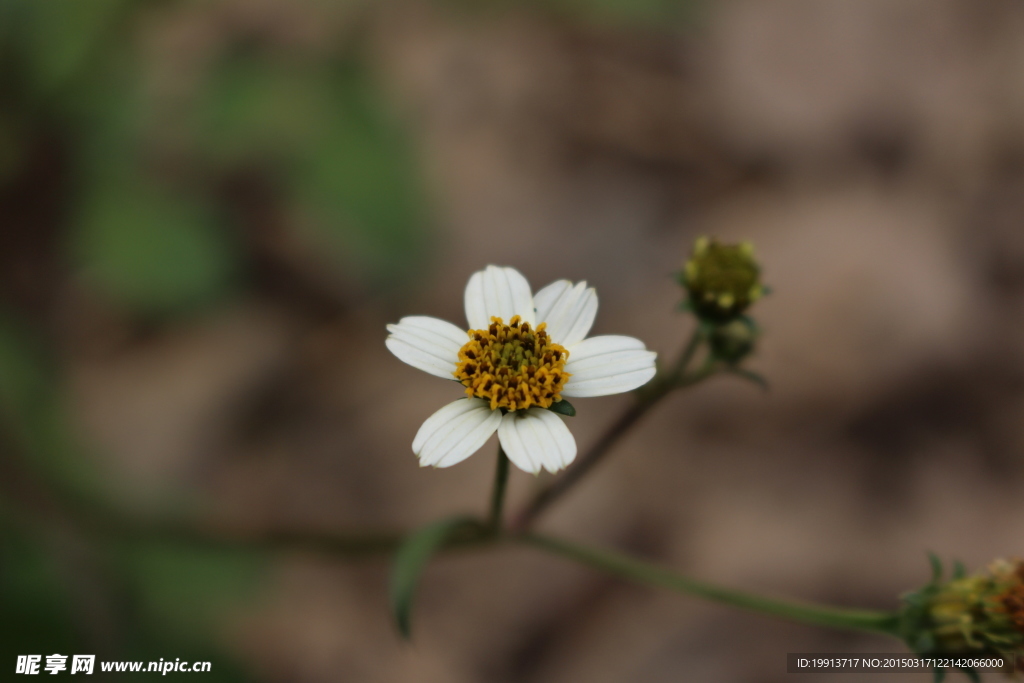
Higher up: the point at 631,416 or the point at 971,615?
the point at 631,416

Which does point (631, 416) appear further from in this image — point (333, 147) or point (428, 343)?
point (333, 147)

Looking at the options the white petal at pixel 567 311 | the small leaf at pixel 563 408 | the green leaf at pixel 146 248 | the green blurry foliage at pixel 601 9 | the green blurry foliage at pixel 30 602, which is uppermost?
the green blurry foliage at pixel 601 9

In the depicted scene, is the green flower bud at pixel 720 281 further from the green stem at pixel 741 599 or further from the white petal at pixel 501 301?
the green stem at pixel 741 599

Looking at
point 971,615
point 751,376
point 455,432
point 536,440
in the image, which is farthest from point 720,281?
point 971,615

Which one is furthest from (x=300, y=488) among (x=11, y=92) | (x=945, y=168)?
(x=945, y=168)

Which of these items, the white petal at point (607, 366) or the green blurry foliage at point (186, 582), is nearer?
the white petal at point (607, 366)

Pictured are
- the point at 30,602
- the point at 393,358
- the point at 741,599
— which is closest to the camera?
the point at 741,599

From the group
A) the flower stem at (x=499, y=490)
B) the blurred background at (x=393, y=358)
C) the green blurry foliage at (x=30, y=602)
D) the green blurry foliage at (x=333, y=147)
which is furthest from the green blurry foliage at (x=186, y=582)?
the flower stem at (x=499, y=490)
